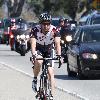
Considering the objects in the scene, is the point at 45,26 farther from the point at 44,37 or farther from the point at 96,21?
the point at 96,21

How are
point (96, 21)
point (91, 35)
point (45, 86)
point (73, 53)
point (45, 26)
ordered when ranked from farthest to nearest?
1. point (96, 21)
2. point (91, 35)
3. point (73, 53)
4. point (45, 26)
5. point (45, 86)

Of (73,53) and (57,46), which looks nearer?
(57,46)

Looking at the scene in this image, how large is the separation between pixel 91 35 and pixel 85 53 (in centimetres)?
149

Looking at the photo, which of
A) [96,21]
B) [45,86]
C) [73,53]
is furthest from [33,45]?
Answer: [96,21]

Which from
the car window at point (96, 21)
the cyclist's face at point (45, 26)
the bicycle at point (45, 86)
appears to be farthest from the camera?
the car window at point (96, 21)

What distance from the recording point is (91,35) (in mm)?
18812

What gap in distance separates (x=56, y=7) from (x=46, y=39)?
222ft

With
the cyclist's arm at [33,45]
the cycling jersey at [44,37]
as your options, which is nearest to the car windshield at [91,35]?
the cycling jersey at [44,37]

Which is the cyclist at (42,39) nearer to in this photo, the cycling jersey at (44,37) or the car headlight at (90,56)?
the cycling jersey at (44,37)

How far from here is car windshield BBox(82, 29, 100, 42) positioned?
61.0 ft

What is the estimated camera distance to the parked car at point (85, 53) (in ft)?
57.0

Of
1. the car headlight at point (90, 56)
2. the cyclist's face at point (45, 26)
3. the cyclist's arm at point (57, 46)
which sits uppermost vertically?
the cyclist's face at point (45, 26)

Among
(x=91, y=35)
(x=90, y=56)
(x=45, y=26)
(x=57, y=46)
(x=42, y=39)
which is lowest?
(x=90, y=56)

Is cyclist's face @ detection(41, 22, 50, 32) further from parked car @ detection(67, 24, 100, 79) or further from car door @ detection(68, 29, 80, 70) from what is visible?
car door @ detection(68, 29, 80, 70)
